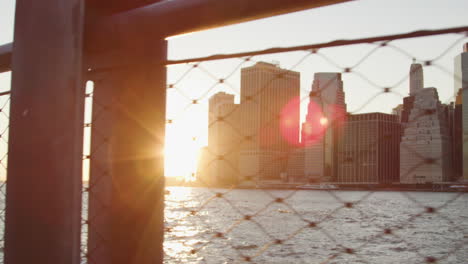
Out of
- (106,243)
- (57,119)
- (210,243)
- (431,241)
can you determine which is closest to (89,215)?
(106,243)

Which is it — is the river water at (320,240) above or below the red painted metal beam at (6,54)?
below

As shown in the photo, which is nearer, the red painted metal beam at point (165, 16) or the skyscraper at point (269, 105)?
the red painted metal beam at point (165, 16)

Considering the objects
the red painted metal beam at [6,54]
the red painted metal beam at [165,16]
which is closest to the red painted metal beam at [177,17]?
the red painted metal beam at [165,16]

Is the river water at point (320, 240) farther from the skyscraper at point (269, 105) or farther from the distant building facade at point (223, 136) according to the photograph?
the distant building facade at point (223, 136)

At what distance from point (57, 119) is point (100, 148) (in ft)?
0.96

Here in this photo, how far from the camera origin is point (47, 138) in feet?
5.05

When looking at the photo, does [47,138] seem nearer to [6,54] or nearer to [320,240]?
[6,54]

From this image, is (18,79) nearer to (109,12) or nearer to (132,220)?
(109,12)

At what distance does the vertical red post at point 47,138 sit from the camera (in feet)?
5.00

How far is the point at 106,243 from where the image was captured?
177 cm

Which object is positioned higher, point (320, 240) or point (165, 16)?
point (165, 16)

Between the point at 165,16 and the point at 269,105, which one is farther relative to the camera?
the point at 269,105

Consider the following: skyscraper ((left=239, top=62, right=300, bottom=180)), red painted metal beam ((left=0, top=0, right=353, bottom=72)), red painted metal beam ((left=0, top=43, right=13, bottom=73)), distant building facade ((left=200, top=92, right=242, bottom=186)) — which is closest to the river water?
skyscraper ((left=239, top=62, right=300, bottom=180))

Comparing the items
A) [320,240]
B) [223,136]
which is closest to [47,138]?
[223,136]
